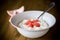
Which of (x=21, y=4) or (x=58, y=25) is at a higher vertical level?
(x=21, y=4)

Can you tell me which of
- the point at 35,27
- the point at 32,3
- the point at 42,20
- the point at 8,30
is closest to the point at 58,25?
the point at 42,20

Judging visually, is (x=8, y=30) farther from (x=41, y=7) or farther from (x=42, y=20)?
(x=41, y=7)

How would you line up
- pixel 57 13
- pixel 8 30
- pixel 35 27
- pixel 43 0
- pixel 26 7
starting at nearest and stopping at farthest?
pixel 35 27 < pixel 8 30 < pixel 57 13 < pixel 26 7 < pixel 43 0

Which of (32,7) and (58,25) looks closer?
(58,25)

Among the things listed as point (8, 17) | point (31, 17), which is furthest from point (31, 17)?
point (8, 17)

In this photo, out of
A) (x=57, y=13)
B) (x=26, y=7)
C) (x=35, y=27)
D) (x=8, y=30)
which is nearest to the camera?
(x=35, y=27)

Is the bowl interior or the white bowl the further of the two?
the bowl interior

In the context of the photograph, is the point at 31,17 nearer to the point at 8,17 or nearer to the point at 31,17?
the point at 31,17

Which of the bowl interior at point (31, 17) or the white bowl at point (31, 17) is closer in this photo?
the white bowl at point (31, 17)
